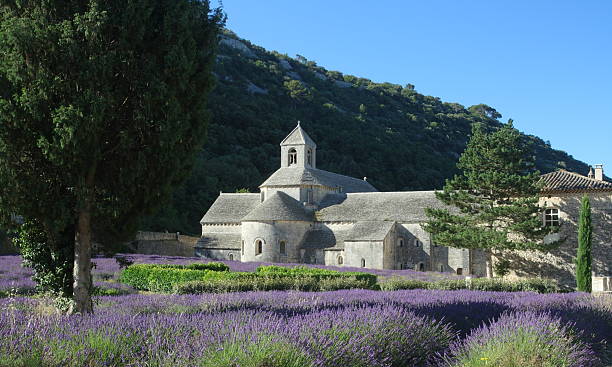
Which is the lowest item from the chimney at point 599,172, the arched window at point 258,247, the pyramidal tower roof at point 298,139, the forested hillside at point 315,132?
the arched window at point 258,247

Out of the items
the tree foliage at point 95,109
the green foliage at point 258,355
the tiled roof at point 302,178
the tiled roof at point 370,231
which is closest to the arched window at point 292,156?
the tiled roof at point 302,178

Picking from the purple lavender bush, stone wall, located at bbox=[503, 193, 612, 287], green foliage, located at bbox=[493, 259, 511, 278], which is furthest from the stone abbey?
the purple lavender bush

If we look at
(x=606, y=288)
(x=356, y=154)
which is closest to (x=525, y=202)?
(x=606, y=288)

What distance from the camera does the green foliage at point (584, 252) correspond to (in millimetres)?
24516

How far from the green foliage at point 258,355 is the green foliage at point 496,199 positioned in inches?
994

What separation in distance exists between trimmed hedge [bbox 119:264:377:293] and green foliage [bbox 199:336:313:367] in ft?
30.0

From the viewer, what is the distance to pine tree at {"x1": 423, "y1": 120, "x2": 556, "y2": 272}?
28844 mm

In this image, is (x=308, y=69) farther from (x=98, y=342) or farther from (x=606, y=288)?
(x=98, y=342)

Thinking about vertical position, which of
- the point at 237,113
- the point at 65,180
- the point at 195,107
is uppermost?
the point at 237,113

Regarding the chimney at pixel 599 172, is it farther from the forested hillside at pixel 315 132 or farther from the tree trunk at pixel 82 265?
the forested hillside at pixel 315 132

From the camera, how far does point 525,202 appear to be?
28766 mm

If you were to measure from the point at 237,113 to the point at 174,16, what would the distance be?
77.3 metres

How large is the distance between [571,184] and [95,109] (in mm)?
26368

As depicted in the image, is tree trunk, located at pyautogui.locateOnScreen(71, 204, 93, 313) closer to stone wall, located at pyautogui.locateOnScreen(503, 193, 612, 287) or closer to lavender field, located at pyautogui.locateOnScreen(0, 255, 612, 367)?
lavender field, located at pyautogui.locateOnScreen(0, 255, 612, 367)
